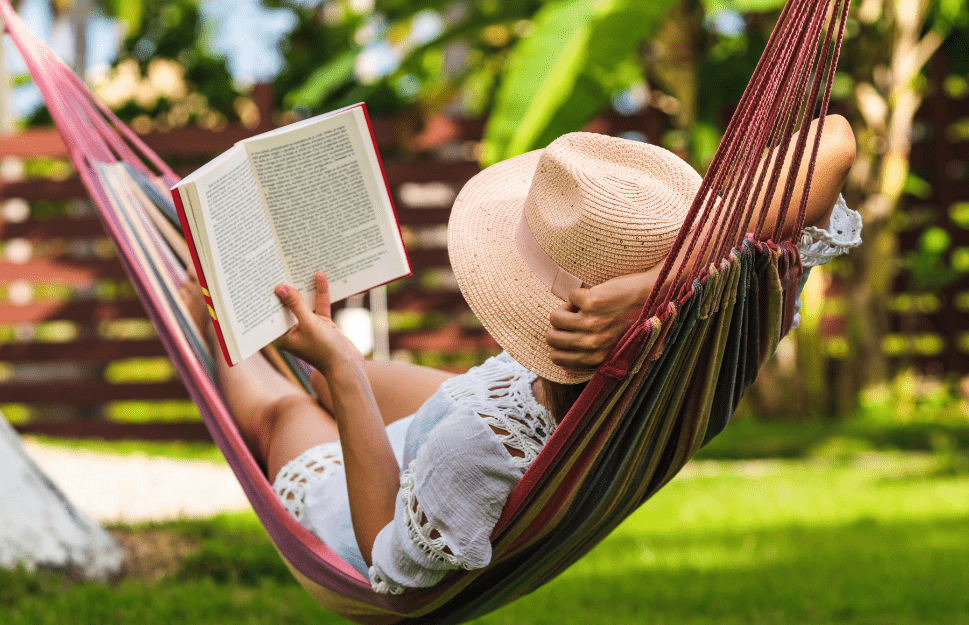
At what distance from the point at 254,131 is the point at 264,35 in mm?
3230

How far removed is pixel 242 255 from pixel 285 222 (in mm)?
104

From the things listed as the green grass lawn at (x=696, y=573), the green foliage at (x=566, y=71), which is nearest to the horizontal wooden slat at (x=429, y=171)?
the green foliage at (x=566, y=71)

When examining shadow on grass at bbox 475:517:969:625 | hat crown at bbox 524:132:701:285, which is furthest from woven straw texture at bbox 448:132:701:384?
shadow on grass at bbox 475:517:969:625

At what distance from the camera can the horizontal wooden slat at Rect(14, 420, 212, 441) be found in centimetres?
541

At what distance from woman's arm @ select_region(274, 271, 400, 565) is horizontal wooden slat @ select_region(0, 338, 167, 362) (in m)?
4.50

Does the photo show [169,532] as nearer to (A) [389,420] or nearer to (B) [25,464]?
(B) [25,464]

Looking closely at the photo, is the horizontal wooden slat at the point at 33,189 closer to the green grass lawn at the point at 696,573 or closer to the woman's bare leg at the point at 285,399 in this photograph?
the green grass lawn at the point at 696,573

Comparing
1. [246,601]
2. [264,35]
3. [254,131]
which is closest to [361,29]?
[264,35]

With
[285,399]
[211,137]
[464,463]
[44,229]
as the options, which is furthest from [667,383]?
[44,229]

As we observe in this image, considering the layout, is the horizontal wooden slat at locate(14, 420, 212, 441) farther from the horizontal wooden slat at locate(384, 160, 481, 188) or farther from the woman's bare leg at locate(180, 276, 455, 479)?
the woman's bare leg at locate(180, 276, 455, 479)

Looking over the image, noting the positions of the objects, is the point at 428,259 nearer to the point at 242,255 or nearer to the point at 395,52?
the point at 395,52

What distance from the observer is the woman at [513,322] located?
109cm

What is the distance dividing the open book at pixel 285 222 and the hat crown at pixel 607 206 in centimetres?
31

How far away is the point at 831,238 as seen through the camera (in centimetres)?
121
